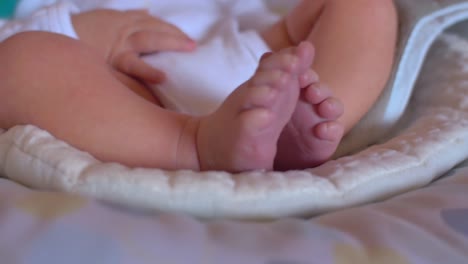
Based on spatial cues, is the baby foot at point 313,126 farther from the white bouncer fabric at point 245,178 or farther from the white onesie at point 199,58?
the white onesie at point 199,58

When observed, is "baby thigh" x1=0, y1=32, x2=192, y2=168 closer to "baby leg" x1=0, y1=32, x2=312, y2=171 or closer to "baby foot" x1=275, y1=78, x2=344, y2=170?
"baby leg" x1=0, y1=32, x2=312, y2=171

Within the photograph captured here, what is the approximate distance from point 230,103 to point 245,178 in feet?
0.22

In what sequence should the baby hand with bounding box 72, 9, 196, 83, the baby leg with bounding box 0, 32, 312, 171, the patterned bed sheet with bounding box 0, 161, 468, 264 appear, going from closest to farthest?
the patterned bed sheet with bounding box 0, 161, 468, 264, the baby leg with bounding box 0, 32, 312, 171, the baby hand with bounding box 72, 9, 196, 83

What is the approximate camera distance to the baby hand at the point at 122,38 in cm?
77

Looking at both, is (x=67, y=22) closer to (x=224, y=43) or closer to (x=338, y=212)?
(x=224, y=43)

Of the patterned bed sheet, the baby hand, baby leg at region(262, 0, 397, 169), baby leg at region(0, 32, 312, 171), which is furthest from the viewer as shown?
the baby hand

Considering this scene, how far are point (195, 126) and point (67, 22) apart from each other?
0.98 ft

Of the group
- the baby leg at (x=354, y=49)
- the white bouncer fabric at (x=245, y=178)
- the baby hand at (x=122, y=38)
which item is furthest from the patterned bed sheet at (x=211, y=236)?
the baby hand at (x=122, y=38)

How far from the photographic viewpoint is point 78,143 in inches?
21.7

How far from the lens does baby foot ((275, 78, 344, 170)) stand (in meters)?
0.53

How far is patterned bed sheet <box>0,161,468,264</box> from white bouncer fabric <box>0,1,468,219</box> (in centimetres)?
2

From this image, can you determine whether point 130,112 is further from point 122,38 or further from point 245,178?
point 122,38

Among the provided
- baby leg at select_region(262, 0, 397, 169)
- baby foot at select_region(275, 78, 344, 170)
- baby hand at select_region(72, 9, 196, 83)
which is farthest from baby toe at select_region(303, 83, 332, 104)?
baby hand at select_region(72, 9, 196, 83)

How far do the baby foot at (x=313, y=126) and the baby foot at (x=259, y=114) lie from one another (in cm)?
2
